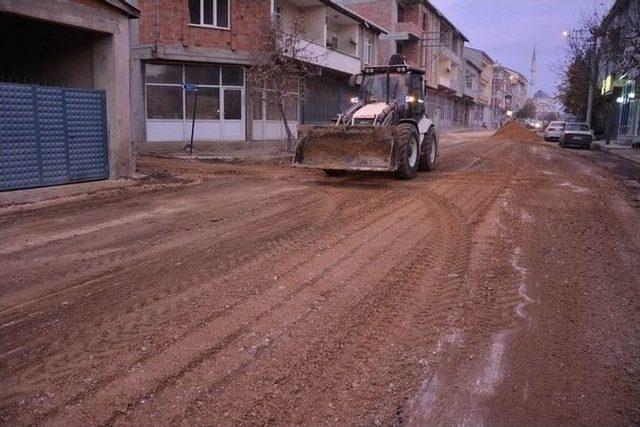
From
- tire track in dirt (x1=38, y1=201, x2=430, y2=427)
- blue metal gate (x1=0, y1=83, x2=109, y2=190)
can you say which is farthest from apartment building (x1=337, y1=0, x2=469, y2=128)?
tire track in dirt (x1=38, y1=201, x2=430, y2=427)

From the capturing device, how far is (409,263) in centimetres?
618

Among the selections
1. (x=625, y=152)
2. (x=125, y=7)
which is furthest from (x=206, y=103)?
(x=625, y=152)

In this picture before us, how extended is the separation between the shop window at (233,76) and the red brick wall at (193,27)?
0.93m

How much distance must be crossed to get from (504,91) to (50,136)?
117 metres

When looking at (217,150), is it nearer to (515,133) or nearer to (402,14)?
(402,14)

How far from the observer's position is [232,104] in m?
24.7

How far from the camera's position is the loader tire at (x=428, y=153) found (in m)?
15.3

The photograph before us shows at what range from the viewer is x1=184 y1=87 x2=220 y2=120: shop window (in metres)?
23.6

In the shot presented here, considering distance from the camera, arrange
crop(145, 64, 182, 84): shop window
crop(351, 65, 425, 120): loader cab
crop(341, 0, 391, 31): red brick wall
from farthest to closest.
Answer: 1. crop(341, 0, 391, 31): red brick wall
2. crop(145, 64, 182, 84): shop window
3. crop(351, 65, 425, 120): loader cab

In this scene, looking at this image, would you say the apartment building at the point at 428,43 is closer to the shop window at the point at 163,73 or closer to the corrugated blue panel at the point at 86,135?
the shop window at the point at 163,73

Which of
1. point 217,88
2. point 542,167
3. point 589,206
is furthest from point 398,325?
point 217,88

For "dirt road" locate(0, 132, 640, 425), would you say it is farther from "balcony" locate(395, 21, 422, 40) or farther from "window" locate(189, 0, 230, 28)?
"balcony" locate(395, 21, 422, 40)

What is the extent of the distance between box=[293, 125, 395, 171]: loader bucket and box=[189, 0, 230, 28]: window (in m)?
12.7

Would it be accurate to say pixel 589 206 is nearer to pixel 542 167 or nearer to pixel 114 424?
pixel 542 167
